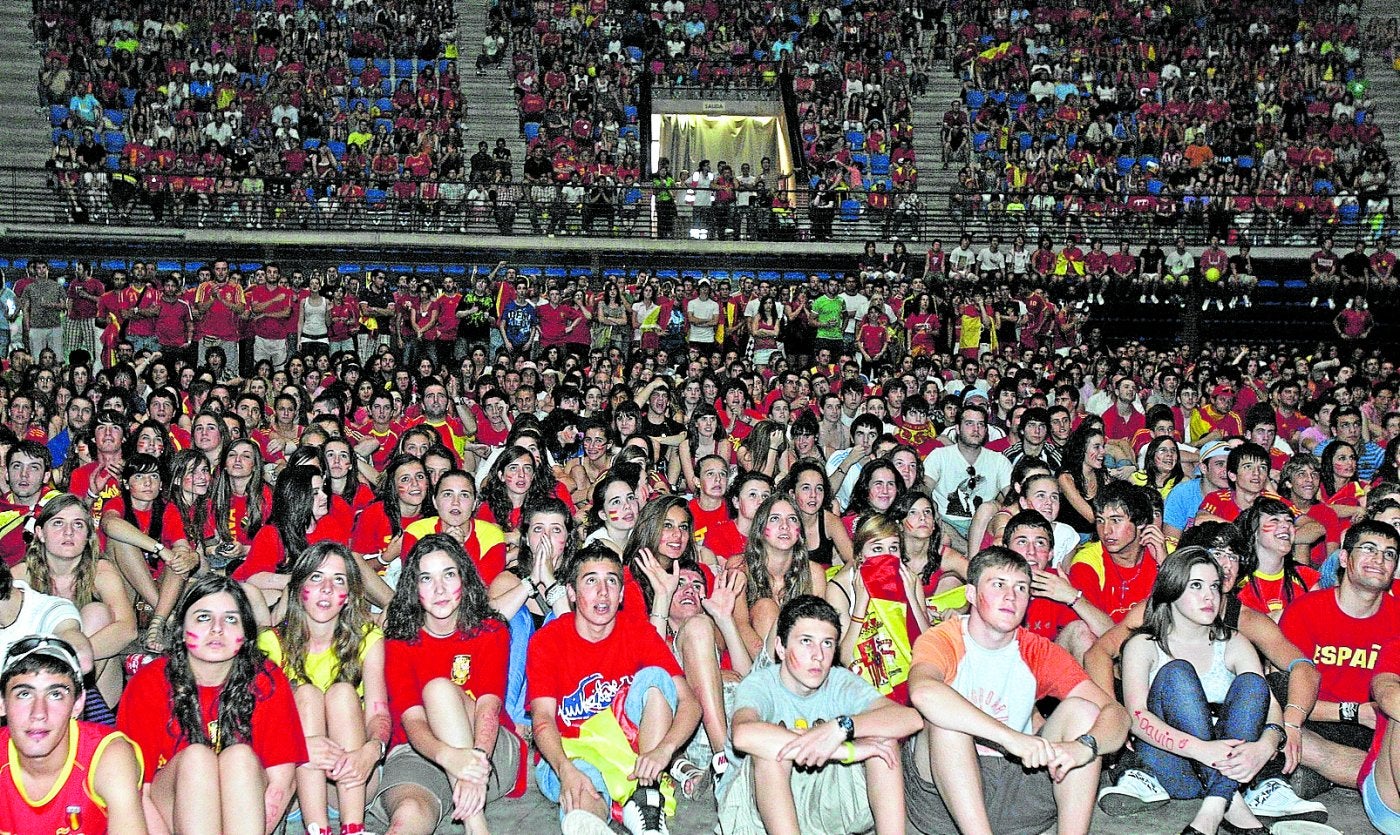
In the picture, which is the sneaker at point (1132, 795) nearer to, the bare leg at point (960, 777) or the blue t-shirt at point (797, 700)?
the bare leg at point (960, 777)

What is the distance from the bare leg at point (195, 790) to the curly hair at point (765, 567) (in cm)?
273

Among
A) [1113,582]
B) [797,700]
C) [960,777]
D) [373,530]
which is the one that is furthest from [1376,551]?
[373,530]

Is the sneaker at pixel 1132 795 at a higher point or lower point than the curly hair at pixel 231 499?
lower

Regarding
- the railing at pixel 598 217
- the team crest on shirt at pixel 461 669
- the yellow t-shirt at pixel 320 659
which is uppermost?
the railing at pixel 598 217

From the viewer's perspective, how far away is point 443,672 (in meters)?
5.13

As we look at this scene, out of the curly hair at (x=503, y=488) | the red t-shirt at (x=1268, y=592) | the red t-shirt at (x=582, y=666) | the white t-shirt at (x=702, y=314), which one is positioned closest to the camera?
the red t-shirt at (x=582, y=666)

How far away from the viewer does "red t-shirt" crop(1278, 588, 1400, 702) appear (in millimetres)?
5531

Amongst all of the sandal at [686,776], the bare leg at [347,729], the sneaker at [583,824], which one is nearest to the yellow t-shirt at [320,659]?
the bare leg at [347,729]

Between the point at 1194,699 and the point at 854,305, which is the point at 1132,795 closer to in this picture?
the point at 1194,699

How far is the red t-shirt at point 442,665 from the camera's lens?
504 centimetres

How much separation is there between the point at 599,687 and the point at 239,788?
142 centimetres

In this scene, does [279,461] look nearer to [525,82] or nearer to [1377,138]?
[525,82]

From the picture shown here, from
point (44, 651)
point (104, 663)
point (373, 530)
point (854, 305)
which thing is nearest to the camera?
point (44, 651)

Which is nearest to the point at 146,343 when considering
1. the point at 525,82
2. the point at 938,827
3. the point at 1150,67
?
the point at 525,82
